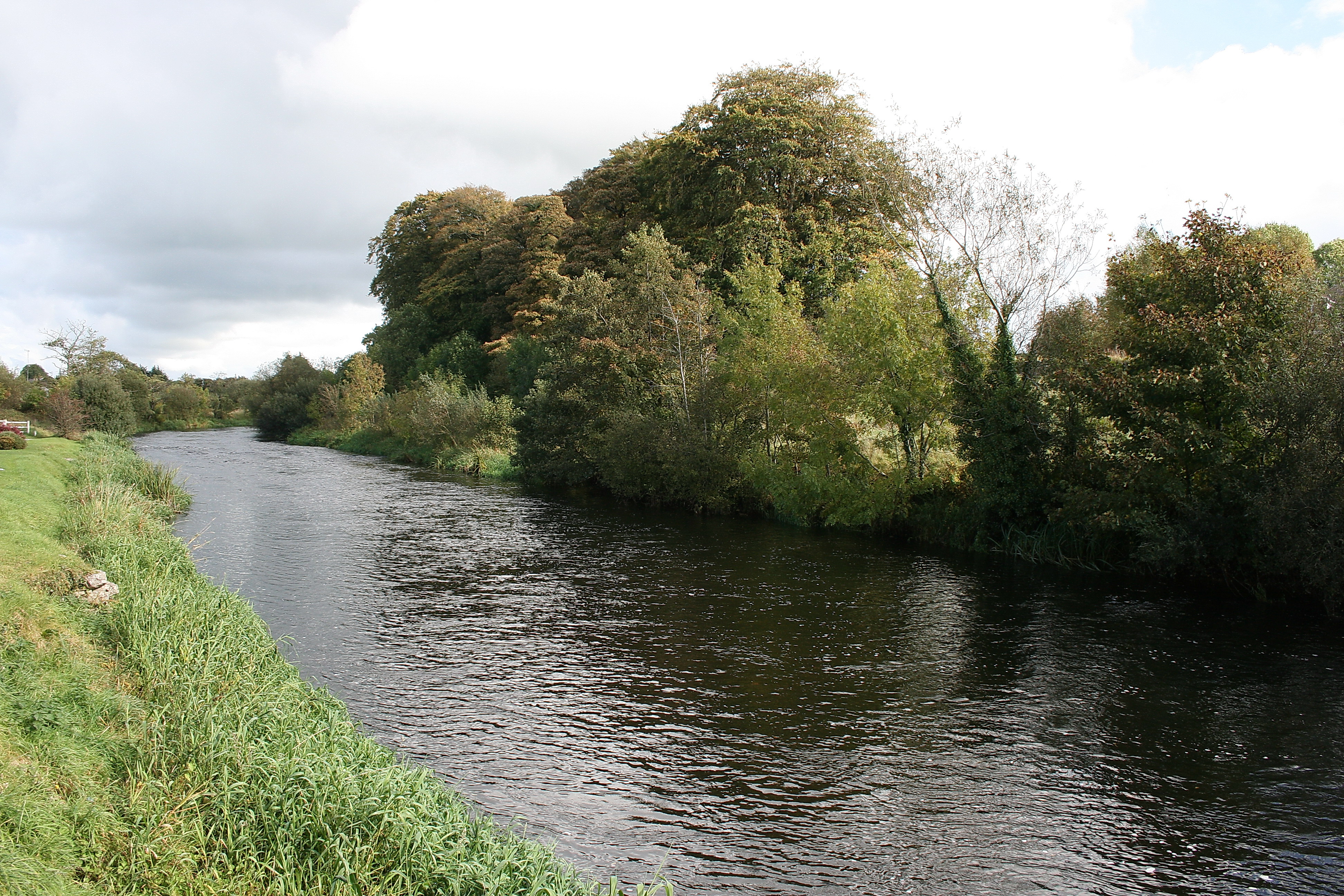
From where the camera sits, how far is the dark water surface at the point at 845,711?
26.5ft

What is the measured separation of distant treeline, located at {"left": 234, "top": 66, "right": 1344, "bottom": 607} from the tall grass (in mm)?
16045

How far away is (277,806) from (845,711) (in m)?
7.60

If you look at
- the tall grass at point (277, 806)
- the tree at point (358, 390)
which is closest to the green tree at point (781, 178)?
the tall grass at point (277, 806)

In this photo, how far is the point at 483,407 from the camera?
166 ft

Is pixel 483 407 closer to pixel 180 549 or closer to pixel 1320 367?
pixel 180 549

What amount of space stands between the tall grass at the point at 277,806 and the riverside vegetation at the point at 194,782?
0.8 inches

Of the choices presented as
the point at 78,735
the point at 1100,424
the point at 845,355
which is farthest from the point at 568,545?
the point at 78,735

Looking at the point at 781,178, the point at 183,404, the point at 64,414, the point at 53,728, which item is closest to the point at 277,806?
the point at 53,728

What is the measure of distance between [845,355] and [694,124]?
818 inches

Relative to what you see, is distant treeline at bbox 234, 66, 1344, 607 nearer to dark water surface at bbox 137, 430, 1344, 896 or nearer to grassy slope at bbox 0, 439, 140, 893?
dark water surface at bbox 137, 430, 1344, 896

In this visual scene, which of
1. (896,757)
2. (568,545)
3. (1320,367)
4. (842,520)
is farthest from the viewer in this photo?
(842,520)

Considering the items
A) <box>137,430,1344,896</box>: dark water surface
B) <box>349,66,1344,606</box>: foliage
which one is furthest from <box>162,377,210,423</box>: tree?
<box>137,430,1344,896</box>: dark water surface

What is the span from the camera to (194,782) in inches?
277

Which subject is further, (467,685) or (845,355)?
(845,355)
